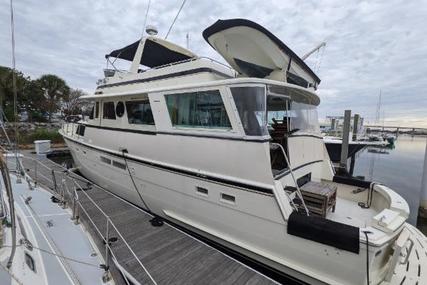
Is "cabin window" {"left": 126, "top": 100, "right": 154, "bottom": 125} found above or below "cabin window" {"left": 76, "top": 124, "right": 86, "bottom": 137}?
above

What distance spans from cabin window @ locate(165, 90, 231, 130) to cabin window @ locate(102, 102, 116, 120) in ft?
7.74

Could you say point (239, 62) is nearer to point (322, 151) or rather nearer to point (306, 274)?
point (322, 151)

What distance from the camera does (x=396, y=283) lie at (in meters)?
3.52

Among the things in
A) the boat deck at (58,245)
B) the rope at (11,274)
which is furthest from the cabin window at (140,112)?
the rope at (11,274)

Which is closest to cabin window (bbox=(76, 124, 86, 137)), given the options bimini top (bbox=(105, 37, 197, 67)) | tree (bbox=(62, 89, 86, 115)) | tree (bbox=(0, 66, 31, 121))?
bimini top (bbox=(105, 37, 197, 67))

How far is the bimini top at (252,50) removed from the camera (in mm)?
4017

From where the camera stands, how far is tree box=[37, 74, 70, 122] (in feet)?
87.4

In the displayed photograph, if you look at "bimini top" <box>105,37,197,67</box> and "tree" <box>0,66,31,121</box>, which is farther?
"tree" <box>0,66,31,121</box>

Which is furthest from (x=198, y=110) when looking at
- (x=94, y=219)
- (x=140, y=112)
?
(x=94, y=219)

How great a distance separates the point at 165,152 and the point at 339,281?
3.43 m

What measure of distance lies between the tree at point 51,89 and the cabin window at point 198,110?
→ 93.9ft

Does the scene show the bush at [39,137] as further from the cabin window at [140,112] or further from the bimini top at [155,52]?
the cabin window at [140,112]

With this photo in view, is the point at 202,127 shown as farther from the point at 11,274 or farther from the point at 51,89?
the point at 51,89

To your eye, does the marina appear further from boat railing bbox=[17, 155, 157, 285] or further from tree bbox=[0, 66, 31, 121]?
tree bbox=[0, 66, 31, 121]
